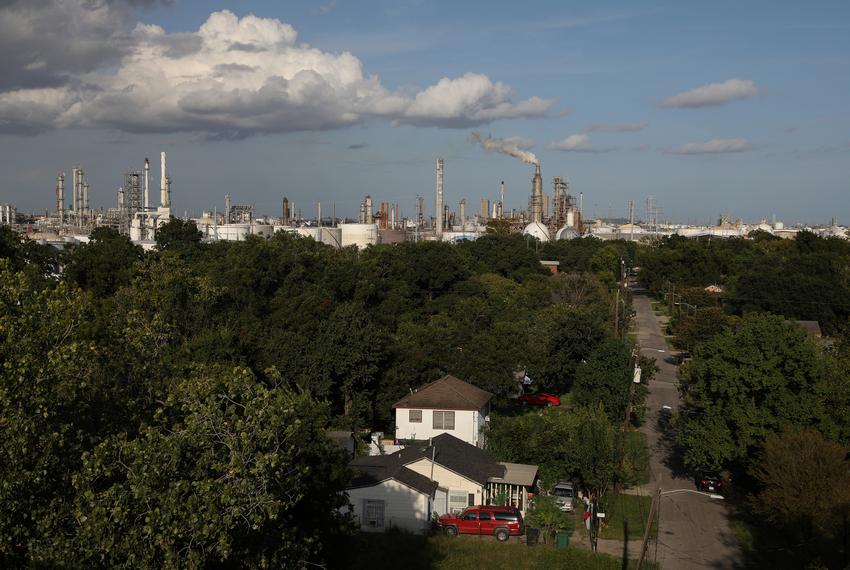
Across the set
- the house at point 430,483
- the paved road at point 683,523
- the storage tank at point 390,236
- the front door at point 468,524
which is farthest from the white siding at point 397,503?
the storage tank at point 390,236

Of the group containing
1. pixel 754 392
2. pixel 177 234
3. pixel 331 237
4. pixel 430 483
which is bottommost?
pixel 430 483

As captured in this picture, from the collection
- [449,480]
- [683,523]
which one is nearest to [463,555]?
[449,480]

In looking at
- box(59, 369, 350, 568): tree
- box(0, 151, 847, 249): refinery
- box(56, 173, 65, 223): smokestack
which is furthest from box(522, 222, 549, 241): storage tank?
box(59, 369, 350, 568): tree

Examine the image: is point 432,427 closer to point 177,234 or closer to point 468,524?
point 468,524

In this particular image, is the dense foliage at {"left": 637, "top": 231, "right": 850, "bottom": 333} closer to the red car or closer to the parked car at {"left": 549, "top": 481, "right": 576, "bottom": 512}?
the red car

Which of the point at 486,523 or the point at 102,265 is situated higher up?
the point at 102,265

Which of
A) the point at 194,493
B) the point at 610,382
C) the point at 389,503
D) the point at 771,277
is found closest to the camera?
the point at 194,493
